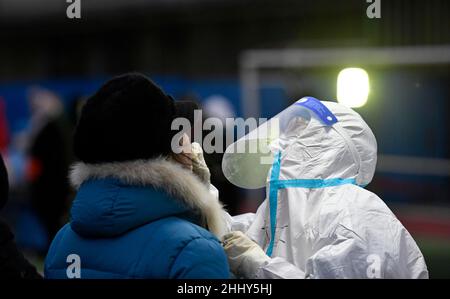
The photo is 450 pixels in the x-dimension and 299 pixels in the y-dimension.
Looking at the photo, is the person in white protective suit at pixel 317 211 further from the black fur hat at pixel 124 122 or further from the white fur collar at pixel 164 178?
the black fur hat at pixel 124 122

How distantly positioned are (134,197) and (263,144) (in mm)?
787

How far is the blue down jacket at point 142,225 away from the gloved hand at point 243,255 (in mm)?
220

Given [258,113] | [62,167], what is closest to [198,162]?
[62,167]

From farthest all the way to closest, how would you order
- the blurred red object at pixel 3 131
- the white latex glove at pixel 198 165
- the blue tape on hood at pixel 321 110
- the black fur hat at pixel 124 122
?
the blurred red object at pixel 3 131 < the blue tape on hood at pixel 321 110 < the white latex glove at pixel 198 165 < the black fur hat at pixel 124 122

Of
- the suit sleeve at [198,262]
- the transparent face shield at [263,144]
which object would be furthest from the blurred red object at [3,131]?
the suit sleeve at [198,262]

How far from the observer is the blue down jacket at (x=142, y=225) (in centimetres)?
227

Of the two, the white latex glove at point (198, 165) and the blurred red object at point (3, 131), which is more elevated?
the white latex glove at point (198, 165)

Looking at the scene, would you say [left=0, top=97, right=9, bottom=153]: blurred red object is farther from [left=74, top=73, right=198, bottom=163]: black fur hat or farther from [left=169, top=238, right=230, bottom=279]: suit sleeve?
[left=169, top=238, right=230, bottom=279]: suit sleeve

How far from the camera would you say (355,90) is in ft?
15.0

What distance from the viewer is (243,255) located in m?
2.61

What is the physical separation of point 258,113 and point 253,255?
8.79 metres

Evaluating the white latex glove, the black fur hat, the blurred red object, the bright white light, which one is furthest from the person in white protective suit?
the blurred red object

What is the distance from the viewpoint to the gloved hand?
2.58 metres
